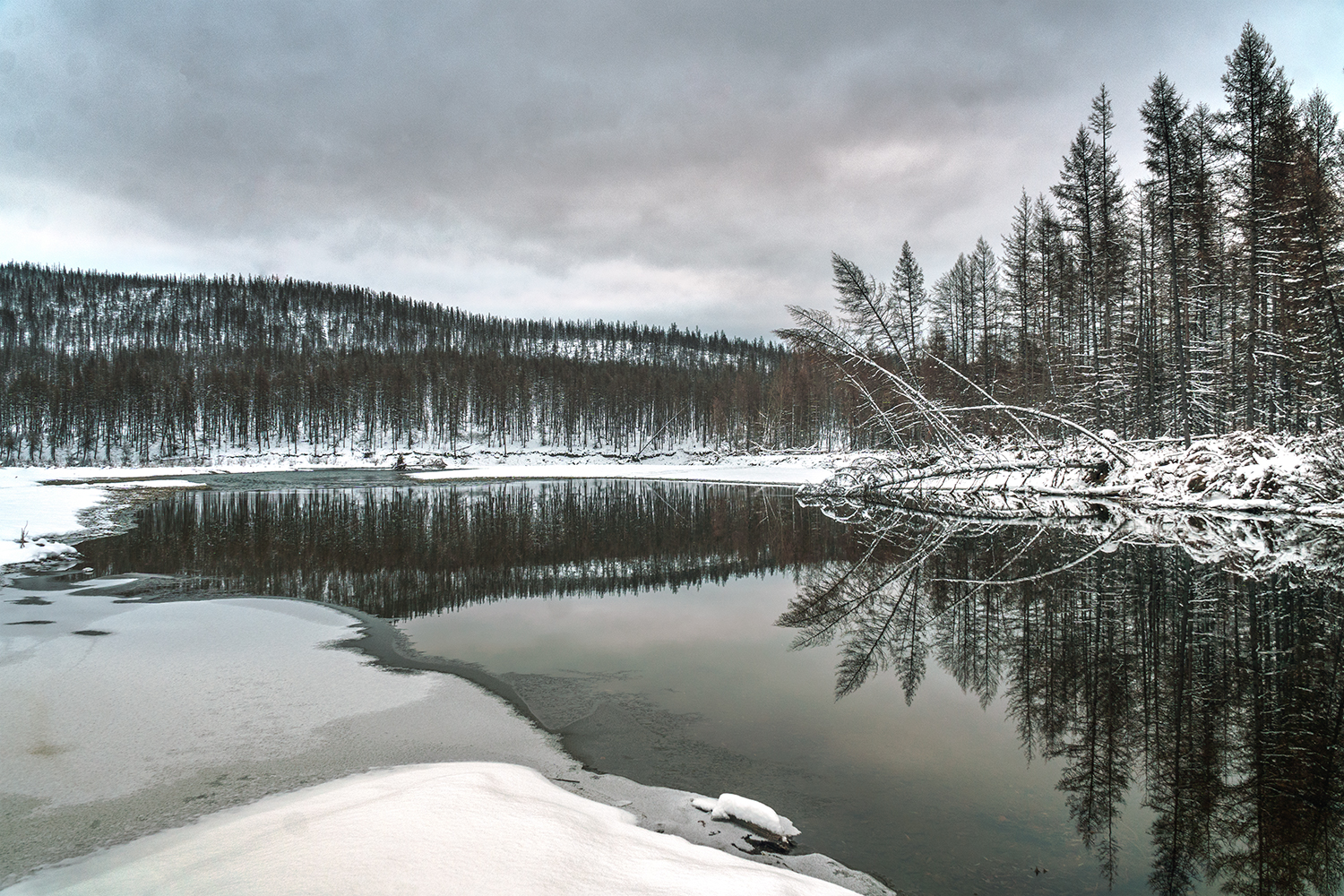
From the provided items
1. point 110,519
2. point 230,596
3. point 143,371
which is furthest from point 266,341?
point 230,596

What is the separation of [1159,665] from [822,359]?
10958mm

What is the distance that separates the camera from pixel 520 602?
1018 cm

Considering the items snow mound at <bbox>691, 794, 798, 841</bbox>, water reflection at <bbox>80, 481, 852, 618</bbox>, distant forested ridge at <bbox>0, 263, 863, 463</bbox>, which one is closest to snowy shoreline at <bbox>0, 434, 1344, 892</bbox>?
water reflection at <bbox>80, 481, 852, 618</bbox>

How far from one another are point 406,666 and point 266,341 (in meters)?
173

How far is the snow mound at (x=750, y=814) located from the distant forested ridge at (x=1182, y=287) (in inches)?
474

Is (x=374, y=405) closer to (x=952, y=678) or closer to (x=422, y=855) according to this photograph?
(x=952, y=678)

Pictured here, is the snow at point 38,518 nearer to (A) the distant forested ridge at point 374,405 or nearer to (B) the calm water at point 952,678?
(B) the calm water at point 952,678

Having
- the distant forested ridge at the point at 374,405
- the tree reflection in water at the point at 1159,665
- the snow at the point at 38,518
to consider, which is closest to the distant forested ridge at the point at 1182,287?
the tree reflection in water at the point at 1159,665

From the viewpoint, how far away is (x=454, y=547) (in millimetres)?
15852

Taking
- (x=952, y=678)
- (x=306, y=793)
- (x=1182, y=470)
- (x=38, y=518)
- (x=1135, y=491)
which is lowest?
(x=952, y=678)

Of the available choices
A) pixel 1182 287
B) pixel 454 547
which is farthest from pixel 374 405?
pixel 1182 287

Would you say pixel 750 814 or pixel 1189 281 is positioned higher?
pixel 1189 281

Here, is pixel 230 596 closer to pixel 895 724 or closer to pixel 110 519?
pixel 895 724

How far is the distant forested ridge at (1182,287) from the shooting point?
17969 mm
